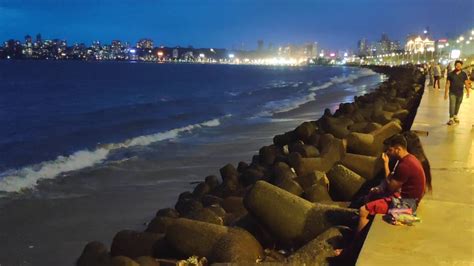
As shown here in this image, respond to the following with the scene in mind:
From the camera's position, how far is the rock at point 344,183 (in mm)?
7410

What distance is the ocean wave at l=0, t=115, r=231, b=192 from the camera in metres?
11.8

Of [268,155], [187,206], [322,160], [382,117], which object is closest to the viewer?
[187,206]

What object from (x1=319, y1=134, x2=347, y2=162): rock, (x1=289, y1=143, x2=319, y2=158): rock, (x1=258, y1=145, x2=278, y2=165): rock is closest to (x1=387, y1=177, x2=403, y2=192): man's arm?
(x1=319, y1=134, x2=347, y2=162): rock

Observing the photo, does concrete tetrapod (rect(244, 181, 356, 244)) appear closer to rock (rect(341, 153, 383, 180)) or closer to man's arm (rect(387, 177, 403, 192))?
man's arm (rect(387, 177, 403, 192))

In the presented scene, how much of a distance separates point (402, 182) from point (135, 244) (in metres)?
2.95

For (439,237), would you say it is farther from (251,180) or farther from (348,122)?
(348,122)

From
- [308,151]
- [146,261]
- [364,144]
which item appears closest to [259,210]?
[146,261]

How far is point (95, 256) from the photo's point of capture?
19.9ft

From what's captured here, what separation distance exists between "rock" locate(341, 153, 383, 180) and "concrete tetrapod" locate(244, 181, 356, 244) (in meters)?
2.42

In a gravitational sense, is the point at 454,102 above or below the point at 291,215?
above

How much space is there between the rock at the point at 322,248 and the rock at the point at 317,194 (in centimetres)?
160

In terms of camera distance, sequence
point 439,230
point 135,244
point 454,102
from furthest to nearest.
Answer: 1. point 454,102
2. point 135,244
3. point 439,230

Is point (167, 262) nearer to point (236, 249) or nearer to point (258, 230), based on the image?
point (236, 249)

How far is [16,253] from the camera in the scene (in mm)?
7418
